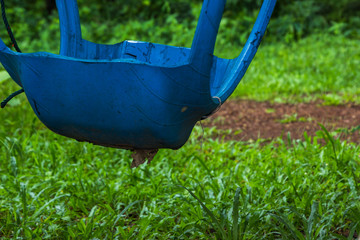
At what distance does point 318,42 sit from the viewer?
623 centimetres

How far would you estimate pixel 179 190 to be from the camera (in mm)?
2420

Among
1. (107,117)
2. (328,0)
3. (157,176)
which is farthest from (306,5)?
(107,117)

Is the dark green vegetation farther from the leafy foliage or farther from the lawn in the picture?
the leafy foliage

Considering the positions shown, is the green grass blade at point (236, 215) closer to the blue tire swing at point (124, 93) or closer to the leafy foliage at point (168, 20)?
the blue tire swing at point (124, 93)

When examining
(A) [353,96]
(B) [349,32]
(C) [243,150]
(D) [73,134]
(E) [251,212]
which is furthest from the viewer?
(B) [349,32]

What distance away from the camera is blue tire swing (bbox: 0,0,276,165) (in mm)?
1209

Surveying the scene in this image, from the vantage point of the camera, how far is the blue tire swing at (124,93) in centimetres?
121

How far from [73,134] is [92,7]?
20.7 feet

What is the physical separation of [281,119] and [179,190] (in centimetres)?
156

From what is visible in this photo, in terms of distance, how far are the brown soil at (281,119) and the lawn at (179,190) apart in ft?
0.70

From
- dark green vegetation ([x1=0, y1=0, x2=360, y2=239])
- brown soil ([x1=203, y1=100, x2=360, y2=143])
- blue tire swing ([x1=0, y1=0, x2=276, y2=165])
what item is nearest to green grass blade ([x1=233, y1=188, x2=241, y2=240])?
dark green vegetation ([x1=0, y1=0, x2=360, y2=239])

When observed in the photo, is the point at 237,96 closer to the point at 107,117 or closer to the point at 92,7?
the point at 107,117

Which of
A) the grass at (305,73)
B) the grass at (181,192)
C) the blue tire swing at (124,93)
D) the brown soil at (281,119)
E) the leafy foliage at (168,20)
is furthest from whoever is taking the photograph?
the leafy foliage at (168,20)

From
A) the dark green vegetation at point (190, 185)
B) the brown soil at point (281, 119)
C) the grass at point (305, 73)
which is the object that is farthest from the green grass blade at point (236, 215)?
the grass at point (305, 73)
